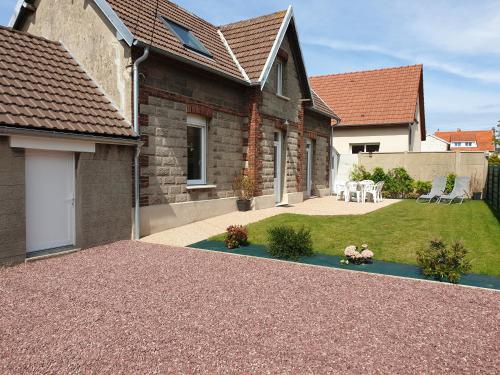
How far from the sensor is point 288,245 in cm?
786

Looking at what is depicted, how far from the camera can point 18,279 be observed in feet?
20.3

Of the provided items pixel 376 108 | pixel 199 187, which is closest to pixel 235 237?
pixel 199 187

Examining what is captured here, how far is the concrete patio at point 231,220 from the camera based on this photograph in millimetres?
9461

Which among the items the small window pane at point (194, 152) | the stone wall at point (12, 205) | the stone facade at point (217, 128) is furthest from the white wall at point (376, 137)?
the stone wall at point (12, 205)

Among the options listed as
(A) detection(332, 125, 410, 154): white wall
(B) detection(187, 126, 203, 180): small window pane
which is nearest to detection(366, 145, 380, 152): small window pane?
(A) detection(332, 125, 410, 154): white wall

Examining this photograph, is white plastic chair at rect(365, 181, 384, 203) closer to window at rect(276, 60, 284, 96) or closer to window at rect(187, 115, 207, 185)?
window at rect(276, 60, 284, 96)

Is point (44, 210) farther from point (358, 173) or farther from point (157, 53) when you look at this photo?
point (358, 173)

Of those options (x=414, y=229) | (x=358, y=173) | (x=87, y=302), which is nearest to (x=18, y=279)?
(x=87, y=302)

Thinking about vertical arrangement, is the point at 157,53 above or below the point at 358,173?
above

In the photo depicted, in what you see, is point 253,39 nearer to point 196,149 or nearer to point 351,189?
point 196,149

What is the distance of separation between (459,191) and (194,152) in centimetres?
1123

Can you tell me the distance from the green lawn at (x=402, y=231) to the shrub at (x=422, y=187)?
202 inches

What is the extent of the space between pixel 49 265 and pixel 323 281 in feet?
15.8

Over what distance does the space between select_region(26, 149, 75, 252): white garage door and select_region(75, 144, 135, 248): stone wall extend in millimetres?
168
